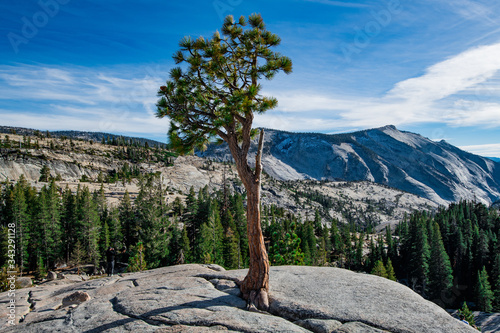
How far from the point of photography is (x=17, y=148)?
453 feet

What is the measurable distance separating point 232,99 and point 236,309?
25.7 feet

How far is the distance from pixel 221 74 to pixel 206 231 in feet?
149

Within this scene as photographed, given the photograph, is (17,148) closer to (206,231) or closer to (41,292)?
(206,231)

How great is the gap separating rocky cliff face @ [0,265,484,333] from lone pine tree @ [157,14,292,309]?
4.89 feet

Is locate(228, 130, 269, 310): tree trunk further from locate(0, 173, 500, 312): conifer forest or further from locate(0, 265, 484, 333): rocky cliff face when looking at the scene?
locate(0, 173, 500, 312): conifer forest

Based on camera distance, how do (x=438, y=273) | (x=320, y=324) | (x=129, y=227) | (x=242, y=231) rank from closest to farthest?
(x=320, y=324) < (x=129, y=227) < (x=438, y=273) < (x=242, y=231)

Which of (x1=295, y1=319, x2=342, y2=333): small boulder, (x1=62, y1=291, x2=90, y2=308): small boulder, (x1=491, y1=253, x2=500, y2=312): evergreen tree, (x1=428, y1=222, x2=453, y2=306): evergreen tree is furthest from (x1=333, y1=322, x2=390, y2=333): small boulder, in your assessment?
(x1=491, y1=253, x2=500, y2=312): evergreen tree

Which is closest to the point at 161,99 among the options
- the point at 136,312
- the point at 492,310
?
the point at 136,312

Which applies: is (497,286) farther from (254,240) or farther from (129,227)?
(129,227)

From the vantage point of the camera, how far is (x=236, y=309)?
10062mm

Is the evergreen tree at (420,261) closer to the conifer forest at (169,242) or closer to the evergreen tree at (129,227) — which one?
the conifer forest at (169,242)

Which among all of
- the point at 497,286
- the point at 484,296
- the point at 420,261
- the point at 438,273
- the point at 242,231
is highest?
the point at 242,231

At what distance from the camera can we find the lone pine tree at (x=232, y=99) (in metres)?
11.4

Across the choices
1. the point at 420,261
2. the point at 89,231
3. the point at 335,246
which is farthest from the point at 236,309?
the point at 335,246
